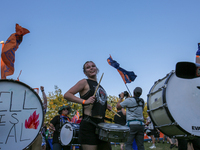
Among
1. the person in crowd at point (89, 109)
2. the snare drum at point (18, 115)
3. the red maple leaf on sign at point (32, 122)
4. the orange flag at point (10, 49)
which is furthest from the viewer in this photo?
the orange flag at point (10, 49)

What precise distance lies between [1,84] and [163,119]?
119 inches

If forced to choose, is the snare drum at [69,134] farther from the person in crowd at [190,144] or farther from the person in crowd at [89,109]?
the person in crowd at [89,109]

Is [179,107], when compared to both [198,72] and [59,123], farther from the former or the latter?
[59,123]

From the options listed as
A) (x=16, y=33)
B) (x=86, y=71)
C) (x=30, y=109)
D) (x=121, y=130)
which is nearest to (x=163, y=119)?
(x=121, y=130)

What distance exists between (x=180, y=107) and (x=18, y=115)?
2.85m

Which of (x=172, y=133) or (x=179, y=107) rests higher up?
(x=179, y=107)

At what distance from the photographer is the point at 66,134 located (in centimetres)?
604

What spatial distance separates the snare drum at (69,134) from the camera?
5.82 meters

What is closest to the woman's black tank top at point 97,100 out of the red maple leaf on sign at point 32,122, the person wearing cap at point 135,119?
the red maple leaf on sign at point 32,122

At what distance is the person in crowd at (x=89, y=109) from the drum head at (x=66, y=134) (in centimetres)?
309

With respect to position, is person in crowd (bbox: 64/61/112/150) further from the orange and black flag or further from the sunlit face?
the orange and black flag

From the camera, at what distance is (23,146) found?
3545mm

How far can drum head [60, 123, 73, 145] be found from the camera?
5.89 meters

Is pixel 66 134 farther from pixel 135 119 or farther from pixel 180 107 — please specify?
pixel 180 107
